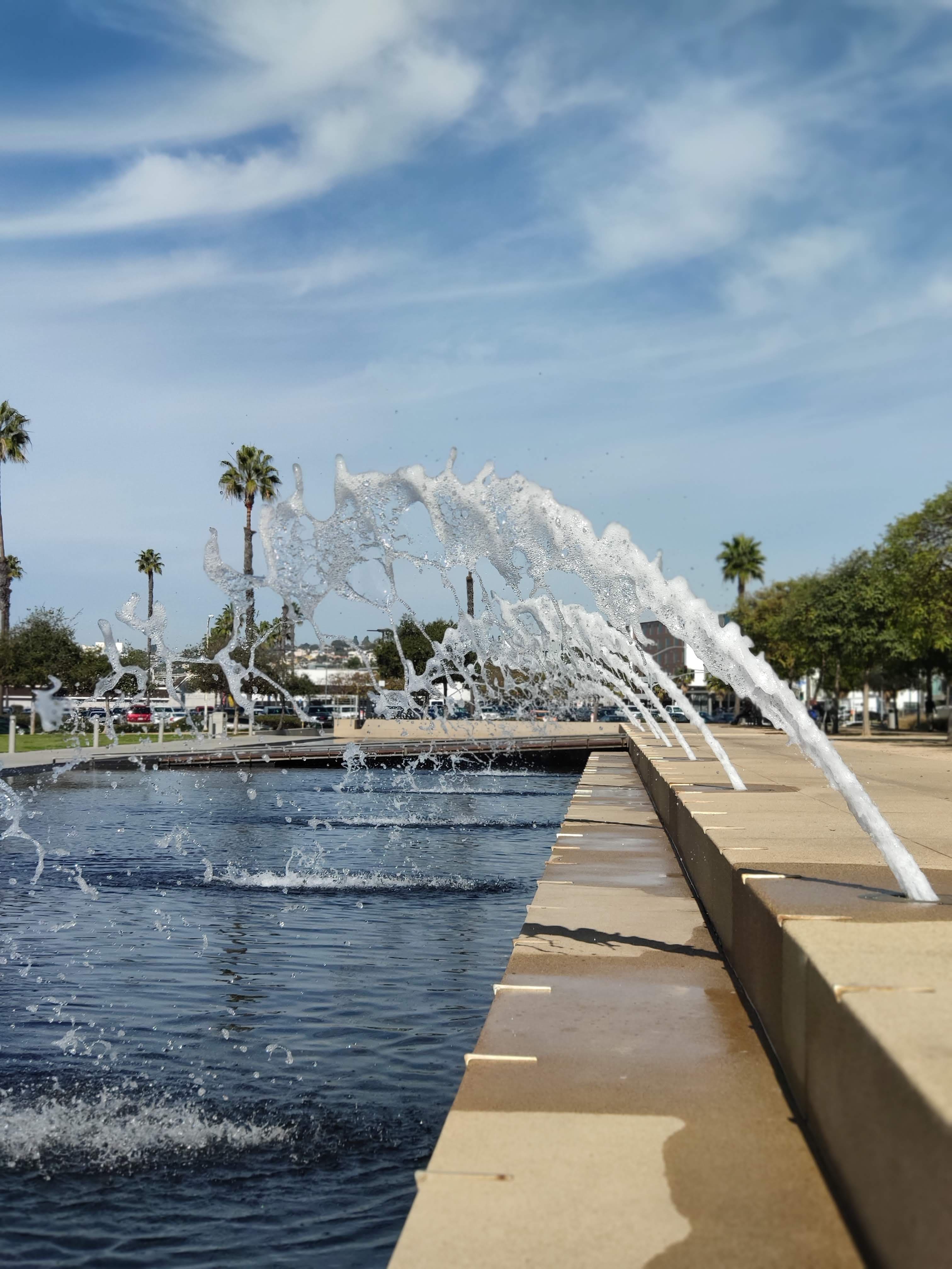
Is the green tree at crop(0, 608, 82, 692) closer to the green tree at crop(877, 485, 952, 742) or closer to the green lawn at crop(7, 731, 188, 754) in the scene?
the green lawn at crop(7, 731, 188, 754)

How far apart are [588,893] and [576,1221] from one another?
5.23 meters

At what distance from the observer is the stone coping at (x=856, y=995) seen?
2574 mm

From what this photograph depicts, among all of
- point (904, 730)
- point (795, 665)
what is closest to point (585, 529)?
point (904, 730)

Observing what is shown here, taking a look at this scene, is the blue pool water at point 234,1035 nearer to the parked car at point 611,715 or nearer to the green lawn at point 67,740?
the green lawn at point 67,740

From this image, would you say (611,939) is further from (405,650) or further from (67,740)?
(405,650)

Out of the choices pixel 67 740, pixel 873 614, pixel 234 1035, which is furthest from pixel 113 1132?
pixel 873 614

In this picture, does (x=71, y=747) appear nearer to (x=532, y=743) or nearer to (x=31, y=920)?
(x=532, y=743)

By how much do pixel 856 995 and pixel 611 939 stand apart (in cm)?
372

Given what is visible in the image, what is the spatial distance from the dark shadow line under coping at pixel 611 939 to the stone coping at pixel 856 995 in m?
0.22

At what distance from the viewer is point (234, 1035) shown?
732cm

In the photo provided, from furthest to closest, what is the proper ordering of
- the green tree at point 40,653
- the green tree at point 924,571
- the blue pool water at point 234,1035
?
the green tree at point 40,653, the green tree at point 924,571, the blue pool water at point 234,1035

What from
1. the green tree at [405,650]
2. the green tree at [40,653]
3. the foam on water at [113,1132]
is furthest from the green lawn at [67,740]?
the foam on water at [113,1132]

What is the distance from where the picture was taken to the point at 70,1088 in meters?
6.37

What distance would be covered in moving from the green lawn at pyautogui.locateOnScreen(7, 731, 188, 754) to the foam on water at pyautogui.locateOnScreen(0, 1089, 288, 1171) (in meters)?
29.9
